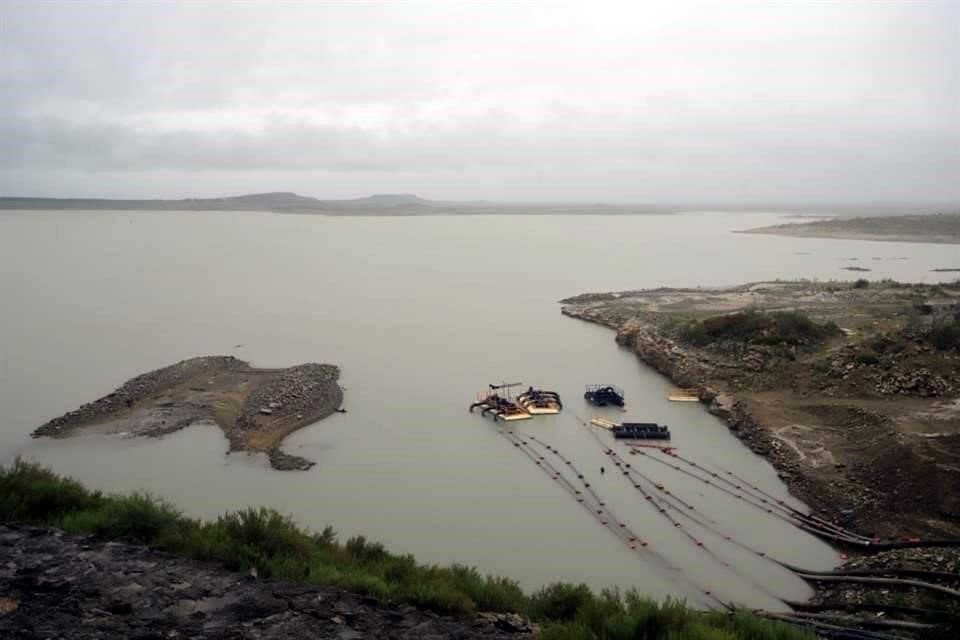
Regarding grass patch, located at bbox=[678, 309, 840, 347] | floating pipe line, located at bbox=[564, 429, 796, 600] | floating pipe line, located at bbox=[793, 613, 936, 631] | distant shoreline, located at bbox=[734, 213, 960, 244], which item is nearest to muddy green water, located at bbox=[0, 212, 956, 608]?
floating pipe line, located at bbox=[564, 429, 796, 600]

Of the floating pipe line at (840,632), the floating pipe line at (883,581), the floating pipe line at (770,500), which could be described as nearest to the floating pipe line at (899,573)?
the floating pipe line at (883,581)

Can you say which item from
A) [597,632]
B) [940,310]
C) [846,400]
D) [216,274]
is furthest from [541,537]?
[216,274]

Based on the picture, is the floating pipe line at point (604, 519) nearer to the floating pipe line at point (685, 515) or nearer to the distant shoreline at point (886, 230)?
the floating pipe line at point (685, 515)

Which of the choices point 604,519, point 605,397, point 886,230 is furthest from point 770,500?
point 886,230

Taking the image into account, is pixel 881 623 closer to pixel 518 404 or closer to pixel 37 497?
pixel 37 497

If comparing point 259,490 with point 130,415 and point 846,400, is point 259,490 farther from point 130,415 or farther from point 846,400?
point 846,400

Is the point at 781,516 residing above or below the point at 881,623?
below
